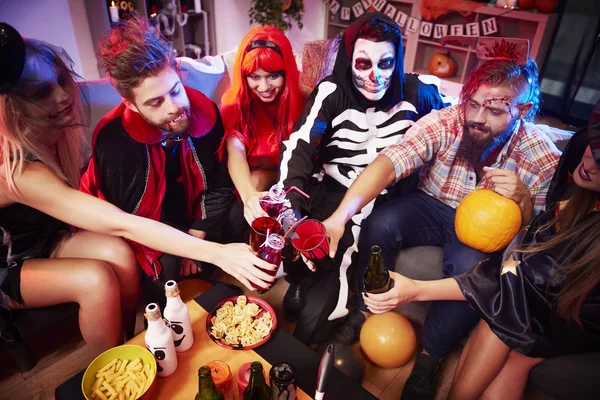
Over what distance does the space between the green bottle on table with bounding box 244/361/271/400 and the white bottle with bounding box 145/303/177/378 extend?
262mm

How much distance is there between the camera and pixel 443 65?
4414 millimetres

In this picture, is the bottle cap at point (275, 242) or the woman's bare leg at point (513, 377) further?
the woman's bare leg at point (513, 377)

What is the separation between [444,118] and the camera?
69.8 inches

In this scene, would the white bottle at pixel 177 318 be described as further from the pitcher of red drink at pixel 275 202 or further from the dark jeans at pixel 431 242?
the dark jeans at pixel 431 242

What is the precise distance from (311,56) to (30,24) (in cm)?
211

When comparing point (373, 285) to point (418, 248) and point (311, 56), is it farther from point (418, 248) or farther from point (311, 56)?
point (311, 56)

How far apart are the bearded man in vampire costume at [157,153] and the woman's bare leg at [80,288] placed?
248 millimetres

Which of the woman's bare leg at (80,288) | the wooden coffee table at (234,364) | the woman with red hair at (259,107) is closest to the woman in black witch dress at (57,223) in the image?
the woman's bare leg at (80,288)

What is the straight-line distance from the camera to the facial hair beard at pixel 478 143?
1653 millimetres

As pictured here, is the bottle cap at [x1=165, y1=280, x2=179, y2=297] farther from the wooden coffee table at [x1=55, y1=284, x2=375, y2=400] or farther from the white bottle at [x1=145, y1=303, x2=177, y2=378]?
the wooden coffee table at [x1=55, y1=284, x2=375, y2=400]

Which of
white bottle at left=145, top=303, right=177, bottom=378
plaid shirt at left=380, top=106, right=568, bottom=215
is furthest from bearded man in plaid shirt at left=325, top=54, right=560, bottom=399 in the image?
white bottle at left=145, top=303, right=177, bottom=378

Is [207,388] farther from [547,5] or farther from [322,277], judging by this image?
[547,5]

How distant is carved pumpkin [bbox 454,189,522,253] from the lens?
1547 millimetres

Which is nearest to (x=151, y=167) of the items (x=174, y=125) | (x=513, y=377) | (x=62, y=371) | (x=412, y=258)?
(x=174, y=125)
